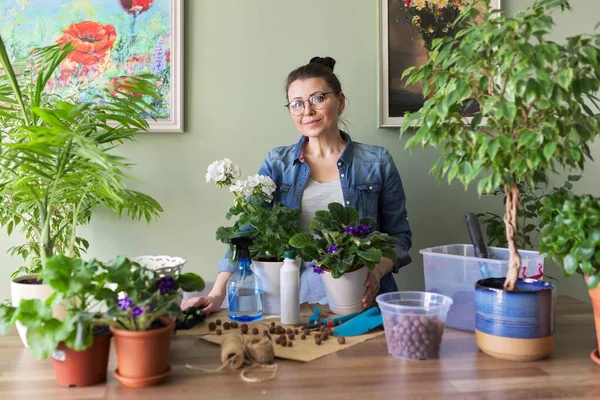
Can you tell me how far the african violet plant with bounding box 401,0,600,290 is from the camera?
96cm

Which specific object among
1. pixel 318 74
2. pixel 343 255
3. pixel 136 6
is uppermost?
pixel 136 6

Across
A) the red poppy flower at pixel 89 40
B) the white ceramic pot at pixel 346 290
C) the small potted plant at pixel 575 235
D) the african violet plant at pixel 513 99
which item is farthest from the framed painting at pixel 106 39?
the small potted plant at pixel 575 235

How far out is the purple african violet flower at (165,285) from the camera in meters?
1.00

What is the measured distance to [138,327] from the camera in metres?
0.93

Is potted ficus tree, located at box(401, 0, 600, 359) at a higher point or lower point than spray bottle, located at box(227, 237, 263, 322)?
higher

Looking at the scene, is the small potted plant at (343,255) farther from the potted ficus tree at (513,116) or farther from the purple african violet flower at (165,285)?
the purple african violet flower at (165,285)

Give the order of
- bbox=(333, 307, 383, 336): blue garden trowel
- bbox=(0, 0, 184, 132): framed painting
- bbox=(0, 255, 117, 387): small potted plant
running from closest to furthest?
bbox=(0, 255, 117, 387): small potted plant
bbox=(333, 307, 383, 336): blue garden trowel
bbox=(0, 0, 184, 132): framed painting

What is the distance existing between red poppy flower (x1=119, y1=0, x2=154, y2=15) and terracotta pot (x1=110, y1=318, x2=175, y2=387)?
165 centimetres

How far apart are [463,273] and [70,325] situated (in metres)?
0.97

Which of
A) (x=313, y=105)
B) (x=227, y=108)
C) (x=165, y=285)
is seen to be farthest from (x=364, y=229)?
(x=227, y=108)

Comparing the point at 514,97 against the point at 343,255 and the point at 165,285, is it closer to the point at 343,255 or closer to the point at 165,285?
the point at 343,255

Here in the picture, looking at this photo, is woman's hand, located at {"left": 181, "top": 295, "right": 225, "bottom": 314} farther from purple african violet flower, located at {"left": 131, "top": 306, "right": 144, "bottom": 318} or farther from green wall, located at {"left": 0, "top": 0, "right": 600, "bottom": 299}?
green wall, located at {"left": 0, "top": 0, "right": 600, "bottom": 299}

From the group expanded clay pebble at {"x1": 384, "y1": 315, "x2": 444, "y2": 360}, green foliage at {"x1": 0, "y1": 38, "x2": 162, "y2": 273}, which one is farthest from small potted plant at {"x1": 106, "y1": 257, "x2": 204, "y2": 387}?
expanded clay pebble at {"x1": 384, "y1": 315, "x2": 444, "y2": 360}

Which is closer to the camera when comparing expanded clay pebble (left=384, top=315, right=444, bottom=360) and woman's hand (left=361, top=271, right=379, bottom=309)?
expanded clay pebble (left=384, top=315, right=444, bottom=360)
